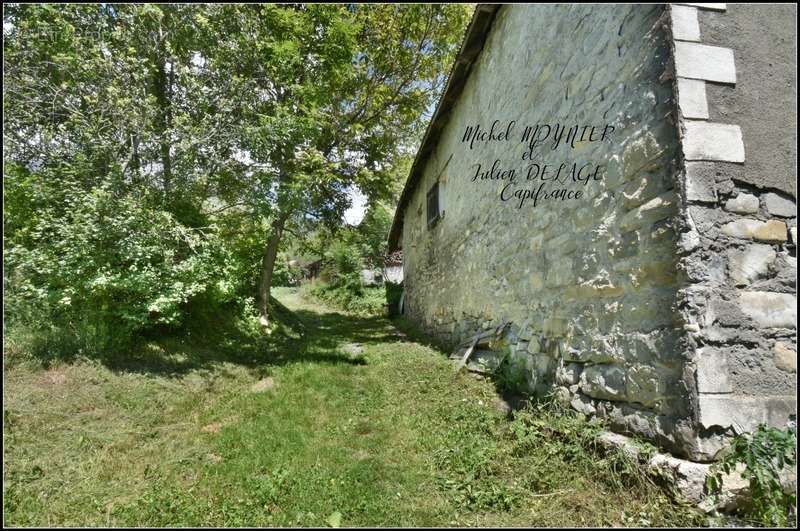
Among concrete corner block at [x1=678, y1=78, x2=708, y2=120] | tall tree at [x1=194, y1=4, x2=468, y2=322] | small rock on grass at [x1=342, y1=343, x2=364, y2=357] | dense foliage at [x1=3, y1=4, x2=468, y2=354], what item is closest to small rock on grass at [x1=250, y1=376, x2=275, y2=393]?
dense foliage at [x1=3, y1=4, x2=468, y2=354]

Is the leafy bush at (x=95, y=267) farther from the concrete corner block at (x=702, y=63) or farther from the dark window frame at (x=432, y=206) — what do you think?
the concrete corner block at (x=702, y=63)

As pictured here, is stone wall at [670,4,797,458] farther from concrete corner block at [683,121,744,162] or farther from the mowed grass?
the mowed grass

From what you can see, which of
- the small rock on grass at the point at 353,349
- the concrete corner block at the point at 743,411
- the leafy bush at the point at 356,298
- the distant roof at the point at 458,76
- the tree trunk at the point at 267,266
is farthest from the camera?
the leafy bush at the point at 356,298

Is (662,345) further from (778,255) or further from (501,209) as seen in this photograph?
(501,209)

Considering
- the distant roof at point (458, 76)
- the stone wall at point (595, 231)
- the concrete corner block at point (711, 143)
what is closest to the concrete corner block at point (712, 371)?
the stone wall at point (595, 231)

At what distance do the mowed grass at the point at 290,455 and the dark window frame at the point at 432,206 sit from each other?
448 cm

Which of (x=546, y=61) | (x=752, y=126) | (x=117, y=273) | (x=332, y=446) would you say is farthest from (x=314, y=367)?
(x=752, y=126)

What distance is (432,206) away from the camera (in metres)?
9.16

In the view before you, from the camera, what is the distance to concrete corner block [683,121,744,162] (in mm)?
2398

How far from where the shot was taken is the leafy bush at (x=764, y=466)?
2029mm

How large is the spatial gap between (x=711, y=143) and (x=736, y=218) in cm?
52

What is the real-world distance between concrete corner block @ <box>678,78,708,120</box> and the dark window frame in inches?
236

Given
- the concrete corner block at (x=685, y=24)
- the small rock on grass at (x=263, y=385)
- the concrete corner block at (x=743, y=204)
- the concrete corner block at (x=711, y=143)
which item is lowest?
the small rock on grass at (x=263, y=385)

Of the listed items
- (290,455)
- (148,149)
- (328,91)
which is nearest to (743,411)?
(290,455)
